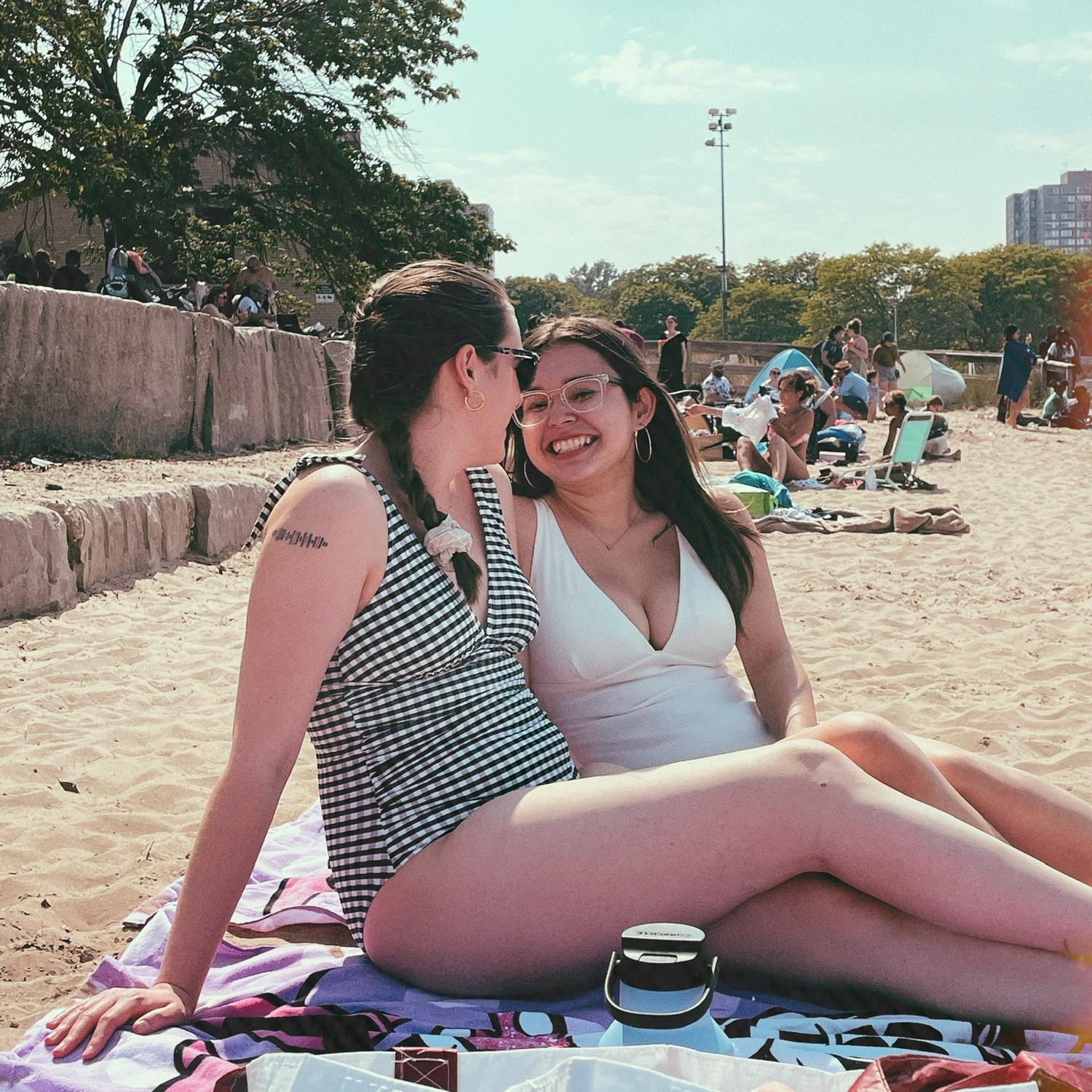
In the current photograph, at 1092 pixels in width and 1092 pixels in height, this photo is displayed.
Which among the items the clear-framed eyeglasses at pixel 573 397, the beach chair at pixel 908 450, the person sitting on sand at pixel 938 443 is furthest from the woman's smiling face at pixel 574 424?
the person sitting on sand at pixel 938 443

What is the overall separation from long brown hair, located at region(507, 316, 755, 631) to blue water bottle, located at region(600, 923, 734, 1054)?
1.27 m

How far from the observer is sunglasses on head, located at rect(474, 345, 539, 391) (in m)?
2.19

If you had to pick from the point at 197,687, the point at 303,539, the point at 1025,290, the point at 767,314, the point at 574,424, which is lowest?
the point at 197,687

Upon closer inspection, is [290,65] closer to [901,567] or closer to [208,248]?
[208,248]

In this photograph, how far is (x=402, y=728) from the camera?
2016 millimetres

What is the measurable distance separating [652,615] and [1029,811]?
84 cm

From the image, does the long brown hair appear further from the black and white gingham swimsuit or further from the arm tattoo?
the arm tattoo

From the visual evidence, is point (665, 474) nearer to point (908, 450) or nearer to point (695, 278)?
point (908, 450)

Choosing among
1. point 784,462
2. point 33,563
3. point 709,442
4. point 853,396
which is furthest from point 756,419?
point 33,563

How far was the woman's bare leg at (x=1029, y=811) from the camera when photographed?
7.39 ft

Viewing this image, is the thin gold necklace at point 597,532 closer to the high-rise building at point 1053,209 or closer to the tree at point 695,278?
the tree at point 695,278

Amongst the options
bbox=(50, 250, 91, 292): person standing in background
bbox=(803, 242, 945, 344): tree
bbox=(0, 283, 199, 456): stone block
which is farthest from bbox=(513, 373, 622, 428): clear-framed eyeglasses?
bbox=(803, 242, 945, 344): tree

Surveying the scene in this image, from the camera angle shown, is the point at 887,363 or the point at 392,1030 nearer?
the point at 392,1030

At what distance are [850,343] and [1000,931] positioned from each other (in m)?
17.8
